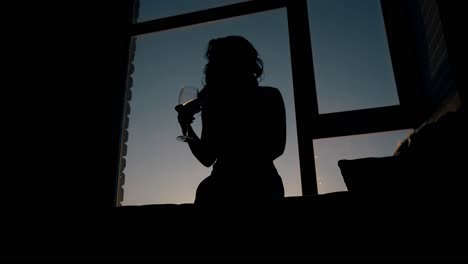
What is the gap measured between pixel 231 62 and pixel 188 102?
24 cm

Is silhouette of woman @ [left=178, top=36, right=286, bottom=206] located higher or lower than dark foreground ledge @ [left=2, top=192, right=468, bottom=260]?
higher

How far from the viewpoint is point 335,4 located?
212 centimetres

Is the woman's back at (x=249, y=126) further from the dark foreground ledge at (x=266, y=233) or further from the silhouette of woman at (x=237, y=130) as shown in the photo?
the dark foreground ledge at (x=266, y=233)

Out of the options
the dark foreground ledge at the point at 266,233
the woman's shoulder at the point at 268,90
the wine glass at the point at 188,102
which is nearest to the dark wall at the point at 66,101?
the wine glass at the point at 188,102

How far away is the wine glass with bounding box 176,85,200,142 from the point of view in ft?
4.31

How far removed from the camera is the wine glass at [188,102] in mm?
1312

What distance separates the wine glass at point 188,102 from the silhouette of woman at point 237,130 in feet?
0.07

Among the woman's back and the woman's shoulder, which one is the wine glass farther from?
the woman's shoulder

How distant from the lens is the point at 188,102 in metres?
1.34

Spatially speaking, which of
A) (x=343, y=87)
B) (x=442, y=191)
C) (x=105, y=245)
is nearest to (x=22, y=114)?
(x=105, y=245)

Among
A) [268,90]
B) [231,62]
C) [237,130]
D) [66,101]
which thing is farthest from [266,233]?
[66,101]

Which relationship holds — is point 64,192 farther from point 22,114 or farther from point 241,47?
point 241,47

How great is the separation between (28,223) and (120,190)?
1473 millimetres

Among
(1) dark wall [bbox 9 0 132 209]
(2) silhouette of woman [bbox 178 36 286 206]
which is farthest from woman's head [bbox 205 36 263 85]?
(1) dark wall [bbox 9 0 132 209]
